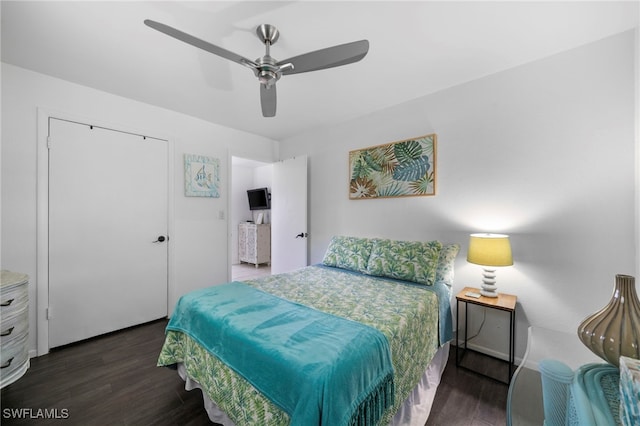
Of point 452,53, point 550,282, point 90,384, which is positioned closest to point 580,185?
point 550,282

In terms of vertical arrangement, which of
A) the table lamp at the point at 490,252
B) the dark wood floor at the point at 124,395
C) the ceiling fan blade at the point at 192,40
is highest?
the ceiling fan blade at the point at 192,40

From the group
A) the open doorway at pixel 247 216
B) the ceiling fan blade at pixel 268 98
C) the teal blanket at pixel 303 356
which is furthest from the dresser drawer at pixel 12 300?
the open doorway at pixel 247 216

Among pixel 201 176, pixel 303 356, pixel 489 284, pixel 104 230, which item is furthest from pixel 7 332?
pixel 489 284

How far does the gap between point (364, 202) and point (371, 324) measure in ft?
6.40

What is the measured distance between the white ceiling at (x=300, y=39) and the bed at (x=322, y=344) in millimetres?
1639

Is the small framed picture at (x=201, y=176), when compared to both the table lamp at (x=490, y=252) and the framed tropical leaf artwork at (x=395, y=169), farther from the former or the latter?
the table lamp at (x=490, y=252)

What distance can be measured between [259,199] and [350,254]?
3.88 metres

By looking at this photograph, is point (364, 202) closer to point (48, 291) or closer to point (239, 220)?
point (48, 291)

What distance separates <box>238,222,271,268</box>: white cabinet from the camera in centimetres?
562

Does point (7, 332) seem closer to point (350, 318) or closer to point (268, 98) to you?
point (350, 318)

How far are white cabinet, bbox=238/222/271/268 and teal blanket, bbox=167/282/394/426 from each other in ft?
13.2

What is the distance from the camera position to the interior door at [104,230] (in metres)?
2.32

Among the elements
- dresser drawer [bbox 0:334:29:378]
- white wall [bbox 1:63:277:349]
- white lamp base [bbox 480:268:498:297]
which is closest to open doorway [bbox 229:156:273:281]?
white wall [bbox 1:63:277:349]

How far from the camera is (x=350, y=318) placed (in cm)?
144
